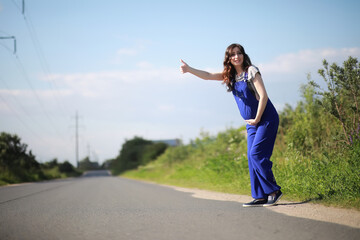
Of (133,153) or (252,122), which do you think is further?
(133,153)

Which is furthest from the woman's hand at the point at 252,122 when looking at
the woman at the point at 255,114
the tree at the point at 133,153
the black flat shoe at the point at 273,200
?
the tree at the point at 133,153

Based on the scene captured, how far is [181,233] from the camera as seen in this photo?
3.05 meters

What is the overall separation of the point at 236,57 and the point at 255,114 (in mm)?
910

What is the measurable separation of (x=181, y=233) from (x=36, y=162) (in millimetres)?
30952

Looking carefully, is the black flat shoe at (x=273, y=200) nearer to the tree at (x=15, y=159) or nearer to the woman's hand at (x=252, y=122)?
the woman's hand at (x=252, y=122)

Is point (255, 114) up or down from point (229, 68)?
down

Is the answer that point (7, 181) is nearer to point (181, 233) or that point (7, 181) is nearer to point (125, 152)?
point (181, 233)

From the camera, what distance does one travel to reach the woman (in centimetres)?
450

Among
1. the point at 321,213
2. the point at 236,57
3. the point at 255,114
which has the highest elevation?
the point at 236,57

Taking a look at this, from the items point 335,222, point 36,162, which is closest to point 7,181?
point 36,162

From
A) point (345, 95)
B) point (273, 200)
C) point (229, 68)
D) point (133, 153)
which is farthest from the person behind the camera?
point (133, 153)

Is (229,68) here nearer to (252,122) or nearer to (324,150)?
(252,122)

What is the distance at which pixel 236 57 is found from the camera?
4.67 m

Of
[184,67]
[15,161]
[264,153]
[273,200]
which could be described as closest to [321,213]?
[273,200]
